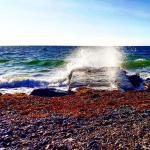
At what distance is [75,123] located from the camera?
36.7 ft

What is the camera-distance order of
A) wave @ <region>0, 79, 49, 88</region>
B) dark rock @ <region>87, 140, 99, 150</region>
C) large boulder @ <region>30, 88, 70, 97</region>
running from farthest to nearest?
wave @ <region>0, 79, 49, 88</region> → large boulder @ <region>30, 88, 70, 97</region> → dark rock @ <region>87, 140, 99, 150</region>

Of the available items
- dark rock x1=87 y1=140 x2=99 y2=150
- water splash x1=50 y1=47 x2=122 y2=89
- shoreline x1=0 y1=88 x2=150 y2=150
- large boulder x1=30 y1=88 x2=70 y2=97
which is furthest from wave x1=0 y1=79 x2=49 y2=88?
dark rock x1=87 y1=140 x2=99 y2=150

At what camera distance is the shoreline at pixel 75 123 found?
30.4 ft

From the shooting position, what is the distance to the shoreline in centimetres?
927

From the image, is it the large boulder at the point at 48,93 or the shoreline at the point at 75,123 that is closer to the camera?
the shoreline at the point at 75,123

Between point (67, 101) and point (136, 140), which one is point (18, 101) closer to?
point (67, 101)

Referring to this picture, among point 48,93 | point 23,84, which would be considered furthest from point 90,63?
point 48,93

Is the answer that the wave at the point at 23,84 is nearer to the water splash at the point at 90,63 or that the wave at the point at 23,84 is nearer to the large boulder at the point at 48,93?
the water splash at the point at 90,63

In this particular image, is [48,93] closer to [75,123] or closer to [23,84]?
[75,123]

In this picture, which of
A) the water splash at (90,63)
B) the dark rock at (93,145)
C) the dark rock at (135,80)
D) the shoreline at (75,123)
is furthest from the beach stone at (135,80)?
the dark rock at (93,145)

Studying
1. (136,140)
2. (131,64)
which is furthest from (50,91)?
(131,64)

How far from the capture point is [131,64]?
50.5 meters

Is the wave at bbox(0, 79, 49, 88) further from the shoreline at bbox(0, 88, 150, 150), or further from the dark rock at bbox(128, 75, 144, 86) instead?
the shoreline at bbox(0, 88, 150, 150)

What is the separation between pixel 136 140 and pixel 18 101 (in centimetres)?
764
